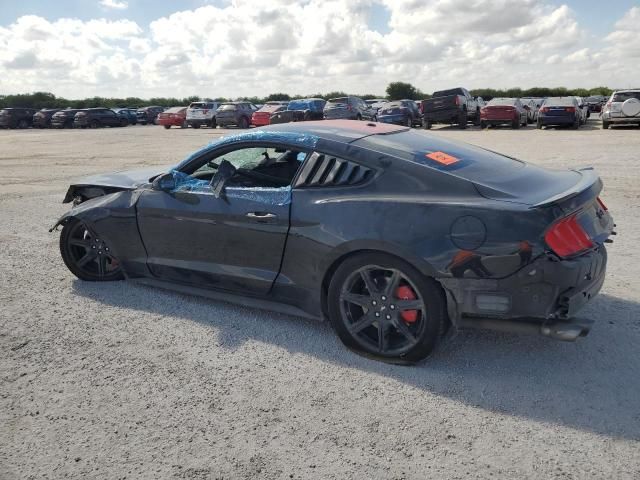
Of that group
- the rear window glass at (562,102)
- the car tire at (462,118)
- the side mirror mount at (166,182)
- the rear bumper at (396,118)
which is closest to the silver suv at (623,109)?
the rear window glass at (562,102)

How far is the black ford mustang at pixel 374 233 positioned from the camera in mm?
3137

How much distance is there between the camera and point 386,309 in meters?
3.47

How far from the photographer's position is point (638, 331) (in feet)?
12.6

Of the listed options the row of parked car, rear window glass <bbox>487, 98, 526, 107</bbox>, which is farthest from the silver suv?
rear window glass <bbox>487, 98, 526, 107</bbox>

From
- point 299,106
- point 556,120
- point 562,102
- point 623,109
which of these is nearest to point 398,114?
point 299,106

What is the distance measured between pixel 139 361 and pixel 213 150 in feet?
5.35

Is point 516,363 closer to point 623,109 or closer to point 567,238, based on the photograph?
point 567,238

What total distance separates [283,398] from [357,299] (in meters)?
0.78

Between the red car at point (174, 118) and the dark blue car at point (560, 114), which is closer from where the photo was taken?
the dark blue car at point (560, 114)

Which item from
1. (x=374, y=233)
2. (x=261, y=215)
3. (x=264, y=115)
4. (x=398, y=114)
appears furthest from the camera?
(x=264, y=115)

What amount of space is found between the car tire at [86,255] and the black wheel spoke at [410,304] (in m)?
2.72

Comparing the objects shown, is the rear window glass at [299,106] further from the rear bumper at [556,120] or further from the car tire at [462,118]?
the rear bumper at [556,120]

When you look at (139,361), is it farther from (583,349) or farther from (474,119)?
(474,119)

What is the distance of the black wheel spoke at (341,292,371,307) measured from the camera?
354 centimetres
